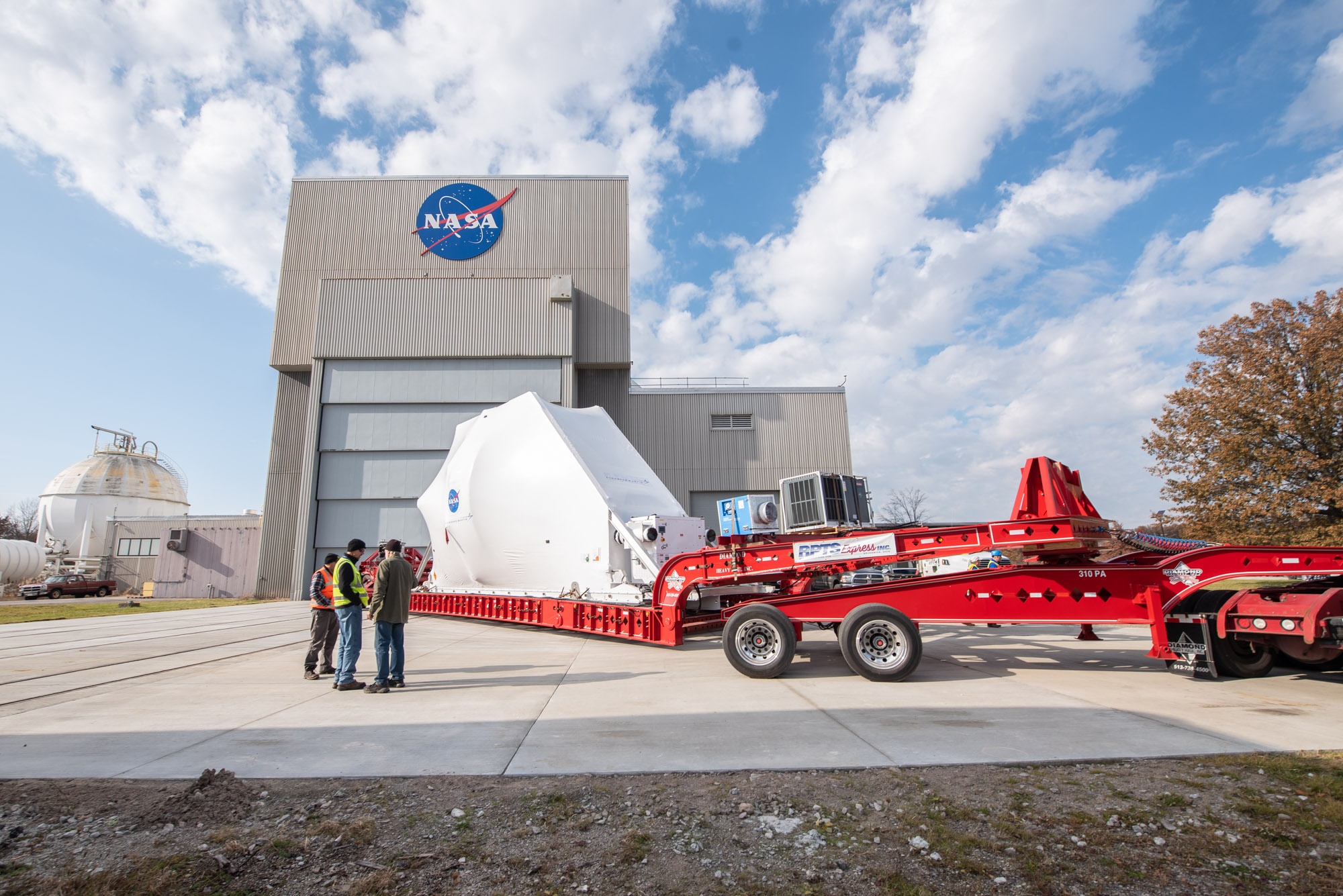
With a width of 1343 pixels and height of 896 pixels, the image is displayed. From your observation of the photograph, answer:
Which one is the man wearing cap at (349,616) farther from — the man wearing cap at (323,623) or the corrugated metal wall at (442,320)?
the corrugated metal wall at (442,320)

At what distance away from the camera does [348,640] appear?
7.45 meters

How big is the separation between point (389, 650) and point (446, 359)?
73.1ft

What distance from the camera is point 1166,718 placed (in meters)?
5.45

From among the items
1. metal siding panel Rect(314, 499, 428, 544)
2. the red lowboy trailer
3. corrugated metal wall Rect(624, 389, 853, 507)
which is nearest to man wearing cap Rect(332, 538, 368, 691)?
the red lowboy trailer

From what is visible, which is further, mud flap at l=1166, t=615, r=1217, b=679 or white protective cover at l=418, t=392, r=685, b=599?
white protective cover at l=418, t=392, r=685, b=599

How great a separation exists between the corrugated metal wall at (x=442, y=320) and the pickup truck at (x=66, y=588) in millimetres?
22579

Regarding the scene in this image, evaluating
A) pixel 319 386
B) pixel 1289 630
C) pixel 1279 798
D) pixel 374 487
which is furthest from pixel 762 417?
pixel 1279 798

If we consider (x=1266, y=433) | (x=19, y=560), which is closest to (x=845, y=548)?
(x=1266, y=433)

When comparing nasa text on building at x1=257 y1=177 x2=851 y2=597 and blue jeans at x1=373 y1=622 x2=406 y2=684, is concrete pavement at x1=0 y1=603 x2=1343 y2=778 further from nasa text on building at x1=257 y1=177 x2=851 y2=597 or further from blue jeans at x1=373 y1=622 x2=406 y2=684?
nasa text on building at x1=257 y1=177 x2=851 y2=597

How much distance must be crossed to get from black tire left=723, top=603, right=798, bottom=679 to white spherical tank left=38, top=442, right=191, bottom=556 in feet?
178

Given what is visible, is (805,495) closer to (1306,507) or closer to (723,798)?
(723,798)

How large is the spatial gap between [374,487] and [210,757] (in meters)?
24.6

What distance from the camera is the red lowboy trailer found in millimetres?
6863

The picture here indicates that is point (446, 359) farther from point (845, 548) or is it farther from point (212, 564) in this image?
point (845, 548)
